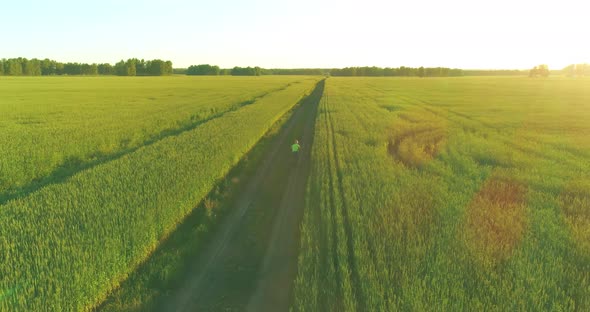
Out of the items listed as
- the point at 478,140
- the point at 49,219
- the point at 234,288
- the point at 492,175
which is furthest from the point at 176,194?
the point at 478,140

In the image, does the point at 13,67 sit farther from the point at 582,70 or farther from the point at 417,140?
the point at 582,70

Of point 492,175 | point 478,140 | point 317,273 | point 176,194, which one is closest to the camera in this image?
point 317,273

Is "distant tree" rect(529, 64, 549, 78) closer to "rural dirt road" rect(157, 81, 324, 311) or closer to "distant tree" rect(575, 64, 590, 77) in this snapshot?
"distant tree" rect(575, 64, 590, 77)

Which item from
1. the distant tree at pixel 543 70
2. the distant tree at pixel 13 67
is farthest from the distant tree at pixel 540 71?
the distant tree at pixel 13 67

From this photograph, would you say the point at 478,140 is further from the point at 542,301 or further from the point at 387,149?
the point at 542,301

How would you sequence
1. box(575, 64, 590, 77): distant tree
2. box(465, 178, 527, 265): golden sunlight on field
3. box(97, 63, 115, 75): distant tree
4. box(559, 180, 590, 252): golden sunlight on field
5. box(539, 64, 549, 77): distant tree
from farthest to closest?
box(97, 63, 115, 75): distant tree < box(575, 64, 590, 77): distant tree < box(539, 64, 549, 77): distant tree < box(559, 180, 590, 252): golden sunlight on field < box(465, 178, 527, 265): golden sunlight on field

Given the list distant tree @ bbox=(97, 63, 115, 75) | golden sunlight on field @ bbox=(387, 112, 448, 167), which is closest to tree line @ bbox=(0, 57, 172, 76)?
distant tree @ bbox=(97, 63, 115, 75)

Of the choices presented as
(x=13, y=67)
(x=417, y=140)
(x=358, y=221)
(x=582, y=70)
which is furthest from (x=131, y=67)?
(x=582, y=70)
